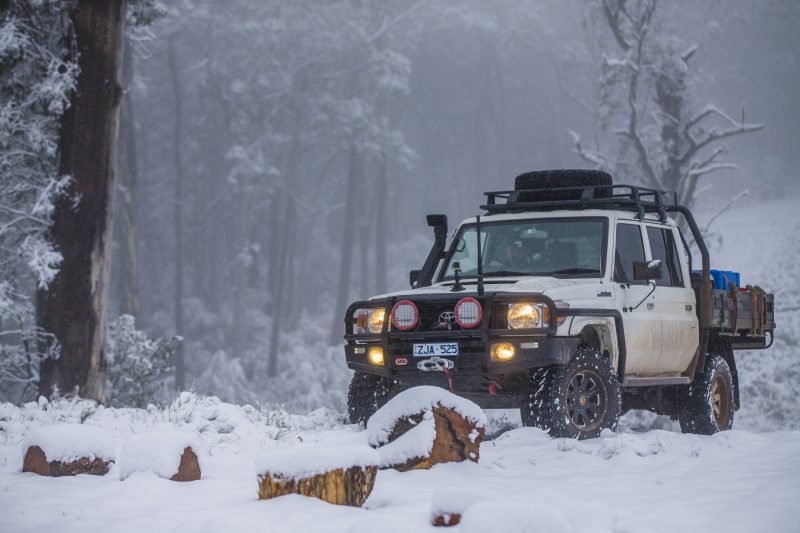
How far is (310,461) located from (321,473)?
0.32 ft

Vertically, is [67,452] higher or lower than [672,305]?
lower

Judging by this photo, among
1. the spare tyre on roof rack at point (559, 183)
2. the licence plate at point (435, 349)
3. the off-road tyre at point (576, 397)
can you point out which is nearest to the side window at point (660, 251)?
the spare tyre on roof rack at point (559, 183)

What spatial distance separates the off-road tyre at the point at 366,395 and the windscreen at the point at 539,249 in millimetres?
1264

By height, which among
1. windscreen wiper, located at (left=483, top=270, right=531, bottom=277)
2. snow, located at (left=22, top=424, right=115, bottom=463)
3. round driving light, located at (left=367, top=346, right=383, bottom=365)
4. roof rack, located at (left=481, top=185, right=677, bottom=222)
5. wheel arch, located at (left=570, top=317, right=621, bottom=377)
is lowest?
snow, located at (left=22, top=424, right=115, bottom=463)

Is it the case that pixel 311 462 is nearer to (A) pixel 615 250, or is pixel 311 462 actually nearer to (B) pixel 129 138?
(A) pixel 615 250

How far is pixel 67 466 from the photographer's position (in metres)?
7.00

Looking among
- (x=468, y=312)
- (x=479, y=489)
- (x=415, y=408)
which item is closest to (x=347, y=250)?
(x=468, y=312)

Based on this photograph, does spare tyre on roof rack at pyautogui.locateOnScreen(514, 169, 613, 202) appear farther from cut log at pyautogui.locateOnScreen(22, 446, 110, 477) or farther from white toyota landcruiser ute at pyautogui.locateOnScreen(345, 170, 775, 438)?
cut log at pyautogui.locateOnScreen(22, 446, 110, 477)

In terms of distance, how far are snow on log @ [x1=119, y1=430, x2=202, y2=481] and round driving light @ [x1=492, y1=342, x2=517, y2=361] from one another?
2.74 m

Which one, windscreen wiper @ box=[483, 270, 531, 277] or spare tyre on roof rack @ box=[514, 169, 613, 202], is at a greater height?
spare tyre on roof rack @ box=[514, 169, 613, 202]

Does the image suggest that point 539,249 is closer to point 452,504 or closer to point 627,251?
point 627,251

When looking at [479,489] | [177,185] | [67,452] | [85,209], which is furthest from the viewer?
[177,185]

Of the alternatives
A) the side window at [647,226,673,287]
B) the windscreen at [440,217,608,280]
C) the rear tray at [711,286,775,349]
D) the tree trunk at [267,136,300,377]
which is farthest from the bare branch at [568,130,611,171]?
the windscreen at [440,217,608,280]

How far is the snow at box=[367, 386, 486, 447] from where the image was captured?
727cm
